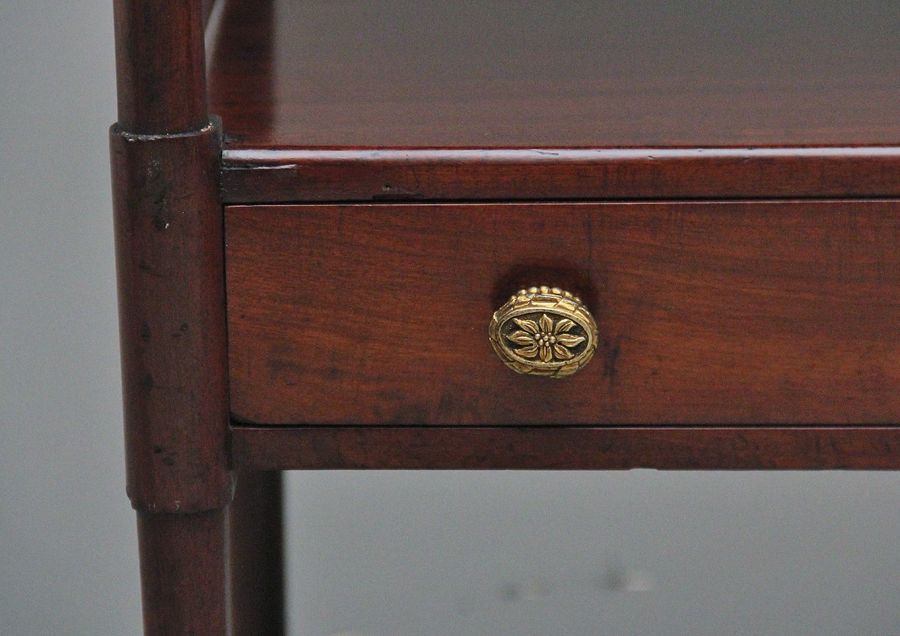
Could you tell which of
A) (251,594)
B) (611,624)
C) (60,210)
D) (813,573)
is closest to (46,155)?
(60,210)

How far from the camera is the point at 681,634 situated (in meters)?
1.12

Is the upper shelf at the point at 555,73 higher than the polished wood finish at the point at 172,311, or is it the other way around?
the upper shelf at the point at 555,73

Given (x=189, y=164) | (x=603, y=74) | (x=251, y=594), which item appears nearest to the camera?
(x=189, y=164)

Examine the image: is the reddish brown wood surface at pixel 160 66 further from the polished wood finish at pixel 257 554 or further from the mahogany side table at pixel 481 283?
the polished wood finish at pixel 257 554

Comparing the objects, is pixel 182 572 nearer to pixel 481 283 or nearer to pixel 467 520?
pixel 481 283

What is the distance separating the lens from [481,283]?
0.58 metres

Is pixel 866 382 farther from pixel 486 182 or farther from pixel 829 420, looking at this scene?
pixel 486 182

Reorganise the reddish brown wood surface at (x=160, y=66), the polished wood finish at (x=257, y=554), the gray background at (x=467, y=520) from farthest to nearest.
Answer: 1. the gray background at (x=467, y=520)
2. the polished wood finish at (x=257, y=554)
3. the reddish brown wood surface at (x=160, y=66)

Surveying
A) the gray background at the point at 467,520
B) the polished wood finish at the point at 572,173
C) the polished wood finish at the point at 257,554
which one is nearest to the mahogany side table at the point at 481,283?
the polished wood finish at the point at 572,173

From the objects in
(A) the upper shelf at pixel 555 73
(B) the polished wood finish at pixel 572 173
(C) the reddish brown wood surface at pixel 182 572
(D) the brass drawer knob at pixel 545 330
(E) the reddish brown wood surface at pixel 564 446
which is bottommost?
(C) the reddish brown wood surface at pixel 182 572

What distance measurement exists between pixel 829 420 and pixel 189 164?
29 cm

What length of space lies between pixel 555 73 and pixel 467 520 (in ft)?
1.77

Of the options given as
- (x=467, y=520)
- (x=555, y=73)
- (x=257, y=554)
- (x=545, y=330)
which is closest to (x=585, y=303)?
(x=545, y=330)

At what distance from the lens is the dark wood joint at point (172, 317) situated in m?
0.55
